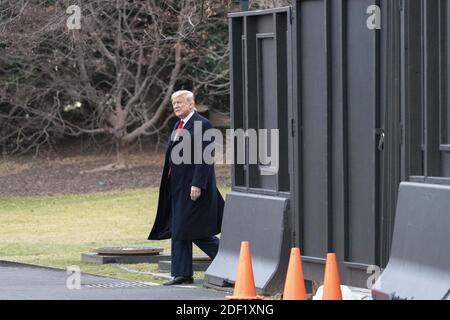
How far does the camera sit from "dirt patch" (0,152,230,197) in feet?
98.3

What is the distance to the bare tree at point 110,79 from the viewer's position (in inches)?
1146

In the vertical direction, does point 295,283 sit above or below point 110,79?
below

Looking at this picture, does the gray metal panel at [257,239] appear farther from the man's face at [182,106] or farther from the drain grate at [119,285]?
the man's face at [182,106]

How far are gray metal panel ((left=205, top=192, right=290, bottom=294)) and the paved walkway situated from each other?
0.32m

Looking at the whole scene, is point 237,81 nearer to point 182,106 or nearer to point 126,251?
point 182,106

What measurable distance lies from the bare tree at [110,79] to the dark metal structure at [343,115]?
1510cm

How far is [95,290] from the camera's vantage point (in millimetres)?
11844

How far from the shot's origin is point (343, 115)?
35.3 feet

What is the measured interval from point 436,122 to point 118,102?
21603 millimetres

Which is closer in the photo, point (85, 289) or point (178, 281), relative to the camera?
point (85, 289)

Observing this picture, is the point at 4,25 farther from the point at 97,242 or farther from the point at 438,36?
the point at 438,36

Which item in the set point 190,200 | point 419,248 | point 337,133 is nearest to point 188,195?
point 190,200

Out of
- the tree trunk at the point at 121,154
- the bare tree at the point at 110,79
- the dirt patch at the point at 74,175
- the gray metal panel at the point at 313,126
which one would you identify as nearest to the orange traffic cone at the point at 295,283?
the gray metal panel at the point at 313,126

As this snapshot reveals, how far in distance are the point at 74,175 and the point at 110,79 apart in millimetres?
2550
